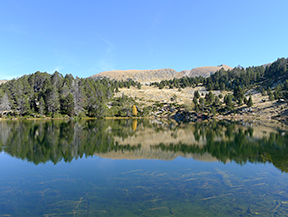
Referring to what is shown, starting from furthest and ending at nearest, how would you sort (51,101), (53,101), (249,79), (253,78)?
(253,78) < (249,79) < (53,101) < (51,101)

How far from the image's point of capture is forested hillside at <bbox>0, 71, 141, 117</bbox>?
323ft

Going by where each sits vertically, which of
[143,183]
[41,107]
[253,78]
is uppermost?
[253,78]

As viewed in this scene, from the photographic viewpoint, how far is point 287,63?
15950 centimetres

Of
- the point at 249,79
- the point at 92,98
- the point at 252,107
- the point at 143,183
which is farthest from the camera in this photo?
the point at 249,79

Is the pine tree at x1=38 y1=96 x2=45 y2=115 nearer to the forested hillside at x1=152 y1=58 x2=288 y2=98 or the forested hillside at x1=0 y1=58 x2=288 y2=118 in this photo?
the forested hillside at x1=0 y1=58 x2=288 y2=118

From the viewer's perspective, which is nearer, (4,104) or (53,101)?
(4,104)

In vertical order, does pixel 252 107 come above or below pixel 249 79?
below

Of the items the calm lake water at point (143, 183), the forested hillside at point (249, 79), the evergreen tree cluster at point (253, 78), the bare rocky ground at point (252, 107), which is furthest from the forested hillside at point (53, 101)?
the evergreen tree cluster at point (253, 78)

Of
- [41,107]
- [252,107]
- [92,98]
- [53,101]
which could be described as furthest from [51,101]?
[252,107]

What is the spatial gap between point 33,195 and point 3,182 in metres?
4.46

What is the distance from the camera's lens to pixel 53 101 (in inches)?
4178

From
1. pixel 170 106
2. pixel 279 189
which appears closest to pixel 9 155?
pixel 279 189

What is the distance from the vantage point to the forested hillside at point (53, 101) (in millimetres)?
98375

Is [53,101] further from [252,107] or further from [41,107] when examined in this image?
[252,107]
